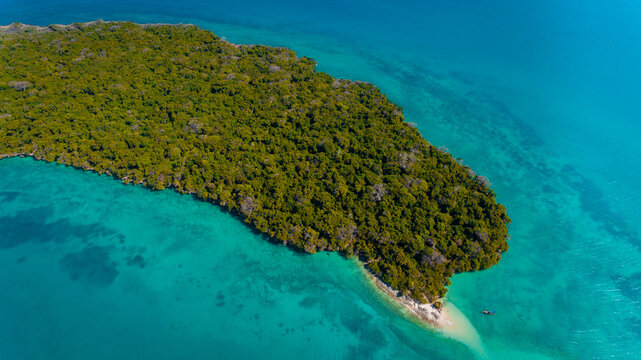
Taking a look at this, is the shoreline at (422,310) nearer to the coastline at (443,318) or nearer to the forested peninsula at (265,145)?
the coastline at (443,318)

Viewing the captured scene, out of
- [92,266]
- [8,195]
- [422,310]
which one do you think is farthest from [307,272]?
[8,195]

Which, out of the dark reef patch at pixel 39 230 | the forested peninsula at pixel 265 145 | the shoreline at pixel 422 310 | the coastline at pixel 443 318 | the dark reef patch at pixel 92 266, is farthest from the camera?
the dark reef patch at pixel 39 230

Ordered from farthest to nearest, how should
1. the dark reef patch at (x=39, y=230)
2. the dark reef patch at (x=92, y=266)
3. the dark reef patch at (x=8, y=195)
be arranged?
the dark reef patch at (x=8, y=195), the dark reef patch at (x=39, y=230), the dark reef patch at (x=92, y=266)

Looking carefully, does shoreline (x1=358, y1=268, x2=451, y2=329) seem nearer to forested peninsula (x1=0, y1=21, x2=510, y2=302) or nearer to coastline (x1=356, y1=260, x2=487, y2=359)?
coastline (x1=356, y1=260, x2=487, y2=359)

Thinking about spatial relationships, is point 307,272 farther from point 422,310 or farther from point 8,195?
point 8,195

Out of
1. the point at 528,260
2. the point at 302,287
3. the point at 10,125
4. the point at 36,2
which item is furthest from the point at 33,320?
the point at 36,2

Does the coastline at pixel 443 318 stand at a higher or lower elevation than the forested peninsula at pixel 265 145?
lower

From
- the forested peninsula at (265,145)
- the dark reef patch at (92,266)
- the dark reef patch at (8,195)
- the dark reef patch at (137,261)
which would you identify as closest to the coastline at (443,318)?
the forested peninsula at (265,145)

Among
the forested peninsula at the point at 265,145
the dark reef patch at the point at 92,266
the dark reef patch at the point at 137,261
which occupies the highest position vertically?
the forested peninsula at the point at 265,145

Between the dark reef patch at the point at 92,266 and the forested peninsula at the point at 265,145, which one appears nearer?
the dark reef patch at the point at 92,266
